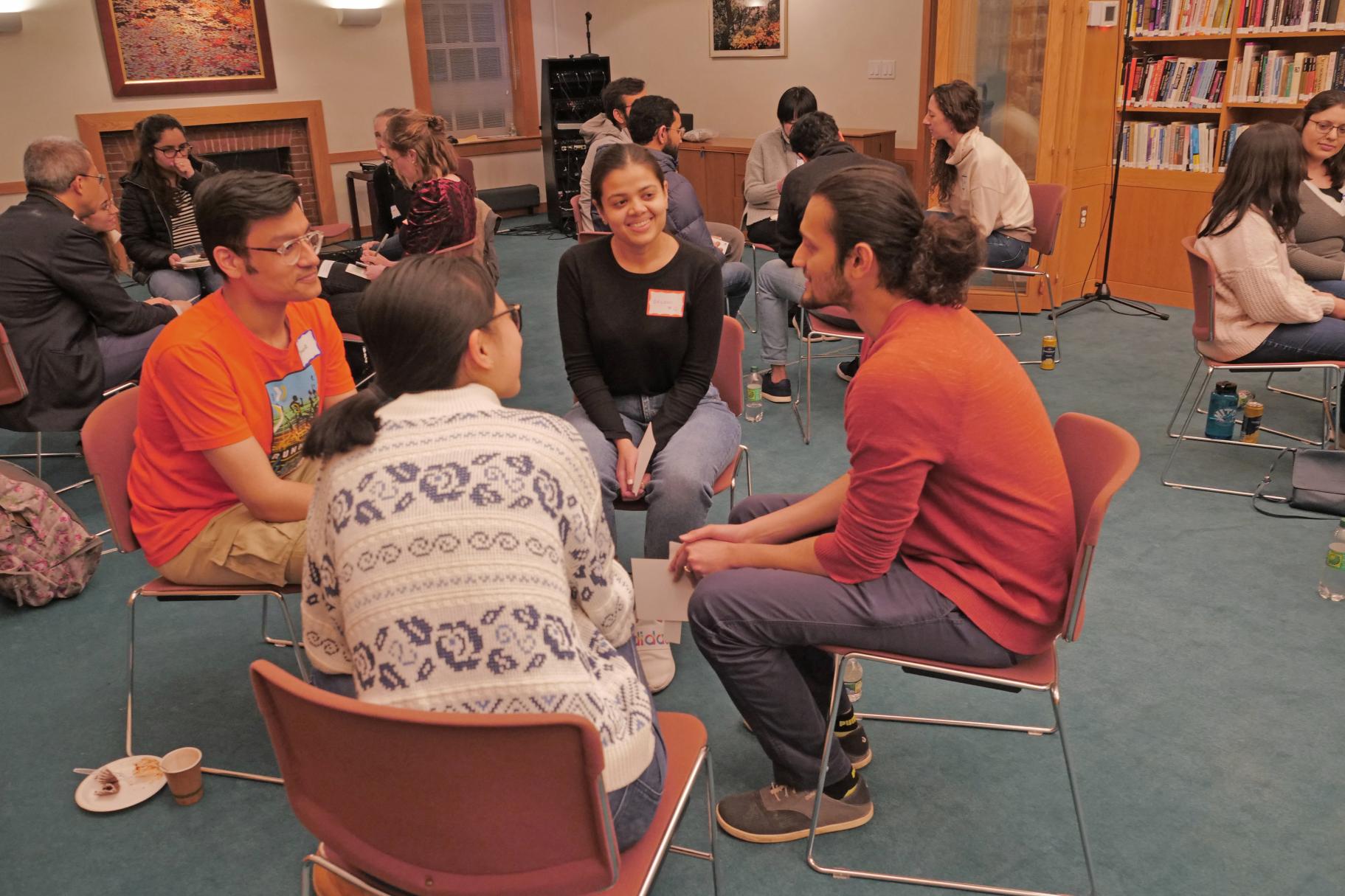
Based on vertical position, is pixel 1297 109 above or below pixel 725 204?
above

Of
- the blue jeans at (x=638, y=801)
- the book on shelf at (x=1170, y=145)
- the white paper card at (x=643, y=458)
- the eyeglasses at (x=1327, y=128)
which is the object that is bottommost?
the blue jeans at (x=638, y=801)

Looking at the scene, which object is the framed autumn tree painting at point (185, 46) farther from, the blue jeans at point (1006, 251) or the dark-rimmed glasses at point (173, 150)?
Result: the blue jeans at point (1006, 251)

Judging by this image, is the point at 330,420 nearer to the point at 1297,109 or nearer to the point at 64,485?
the point at 64,485

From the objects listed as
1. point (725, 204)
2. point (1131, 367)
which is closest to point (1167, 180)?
point (1131, 367)

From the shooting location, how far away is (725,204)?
28.1ft

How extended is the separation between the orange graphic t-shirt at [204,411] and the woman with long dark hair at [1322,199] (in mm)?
3689

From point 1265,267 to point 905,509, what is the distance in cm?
233

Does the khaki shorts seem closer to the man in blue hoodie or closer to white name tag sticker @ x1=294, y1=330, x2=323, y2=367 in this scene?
white name tag sticker @ x1=294, y1=330, x2=323, y2=367

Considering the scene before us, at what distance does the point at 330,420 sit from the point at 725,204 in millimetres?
7501

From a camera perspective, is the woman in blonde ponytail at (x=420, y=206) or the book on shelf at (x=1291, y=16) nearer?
the woman in blonde ponytail at (x=420, y=206)

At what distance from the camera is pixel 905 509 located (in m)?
1.80

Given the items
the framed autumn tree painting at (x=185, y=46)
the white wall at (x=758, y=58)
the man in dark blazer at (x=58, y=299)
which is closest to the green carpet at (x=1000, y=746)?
the man in dark blazer at (x=58, y=299)

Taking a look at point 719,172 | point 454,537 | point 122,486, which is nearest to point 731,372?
point 122,486

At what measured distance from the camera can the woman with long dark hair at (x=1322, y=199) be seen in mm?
3980
